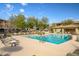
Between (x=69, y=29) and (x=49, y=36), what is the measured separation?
1.01 feet

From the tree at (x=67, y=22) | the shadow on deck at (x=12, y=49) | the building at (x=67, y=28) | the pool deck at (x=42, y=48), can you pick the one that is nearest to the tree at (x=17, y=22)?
the pool deck at (x=42, y=48)

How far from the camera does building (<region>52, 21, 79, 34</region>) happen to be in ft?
10.5

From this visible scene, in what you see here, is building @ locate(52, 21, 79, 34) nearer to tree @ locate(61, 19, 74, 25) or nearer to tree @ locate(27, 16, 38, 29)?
tree @ locate(61, 19, 74, 25)

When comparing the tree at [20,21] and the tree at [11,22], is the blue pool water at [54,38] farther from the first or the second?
the tree at [11,22]

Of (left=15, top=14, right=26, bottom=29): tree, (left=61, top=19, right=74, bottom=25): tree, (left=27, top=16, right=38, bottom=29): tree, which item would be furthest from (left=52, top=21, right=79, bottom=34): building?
(left=15, top=14, right=26, bottom=29): tree

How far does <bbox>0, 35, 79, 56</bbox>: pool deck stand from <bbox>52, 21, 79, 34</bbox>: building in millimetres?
92

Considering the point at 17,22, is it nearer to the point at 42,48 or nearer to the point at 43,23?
the point at 43,23

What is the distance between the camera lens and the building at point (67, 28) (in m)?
3.21

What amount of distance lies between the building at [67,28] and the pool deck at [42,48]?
9cm

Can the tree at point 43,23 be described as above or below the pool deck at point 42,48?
above

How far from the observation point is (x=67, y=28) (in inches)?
127

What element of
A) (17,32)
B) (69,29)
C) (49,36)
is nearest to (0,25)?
(17,32)

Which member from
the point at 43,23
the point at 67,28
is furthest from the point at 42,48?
the point at 67,28

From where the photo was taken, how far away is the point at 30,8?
10.6ft
